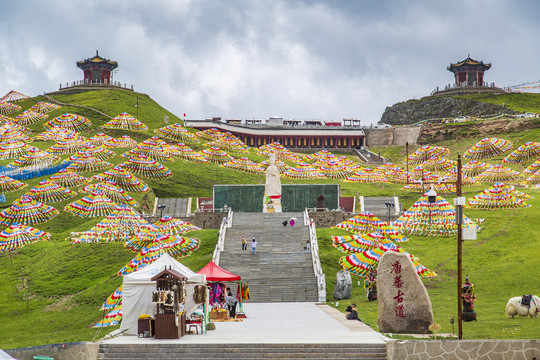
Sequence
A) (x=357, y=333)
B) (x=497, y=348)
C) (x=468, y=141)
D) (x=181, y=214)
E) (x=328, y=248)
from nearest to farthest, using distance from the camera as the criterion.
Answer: (x=497, y=348) → (x=357, y=333) → (x=328, y=248) → (x=181, y=214) → (x=468, y=141)

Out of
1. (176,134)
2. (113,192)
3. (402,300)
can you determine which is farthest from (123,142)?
(402,300)

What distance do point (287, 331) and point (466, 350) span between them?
7.51 metres

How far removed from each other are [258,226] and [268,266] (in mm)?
10536

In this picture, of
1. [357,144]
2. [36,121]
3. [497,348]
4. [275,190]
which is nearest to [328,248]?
[275,190]

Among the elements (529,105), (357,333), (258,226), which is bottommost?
(357,333)

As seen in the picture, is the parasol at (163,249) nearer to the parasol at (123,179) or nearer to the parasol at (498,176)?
the parasol at (123,179)

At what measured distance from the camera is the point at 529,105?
147 metres

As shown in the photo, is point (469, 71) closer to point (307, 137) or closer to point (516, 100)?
point (516, 100)

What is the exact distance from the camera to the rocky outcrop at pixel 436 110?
475 ft

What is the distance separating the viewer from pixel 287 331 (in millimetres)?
26688

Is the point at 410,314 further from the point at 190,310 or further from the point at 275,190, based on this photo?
the point at 275,190

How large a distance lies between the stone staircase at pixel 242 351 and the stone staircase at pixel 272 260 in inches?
691

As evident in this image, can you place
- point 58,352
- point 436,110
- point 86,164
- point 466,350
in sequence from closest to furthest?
point 466,350 → point 58,352 → point 86,164 → point 436,110

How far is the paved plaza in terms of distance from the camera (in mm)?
24078
